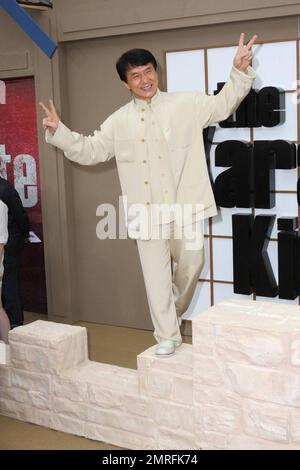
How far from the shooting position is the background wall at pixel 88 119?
15.4 ft

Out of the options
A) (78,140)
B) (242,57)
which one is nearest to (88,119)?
(78,140)

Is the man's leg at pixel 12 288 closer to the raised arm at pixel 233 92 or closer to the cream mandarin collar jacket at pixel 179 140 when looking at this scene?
the cream mandarin collar jacket at pixel 179 140

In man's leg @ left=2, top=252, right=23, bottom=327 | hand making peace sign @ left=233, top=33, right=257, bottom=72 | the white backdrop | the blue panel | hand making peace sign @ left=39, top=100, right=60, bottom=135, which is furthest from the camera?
man's leg @ left=2, top=252, right=23, bottom=327

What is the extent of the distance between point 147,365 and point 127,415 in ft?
0.95

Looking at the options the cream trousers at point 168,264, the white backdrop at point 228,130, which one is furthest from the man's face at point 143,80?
the white backdrop at point 228,130

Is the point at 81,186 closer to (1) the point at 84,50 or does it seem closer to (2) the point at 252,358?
(1) the point at 84,50

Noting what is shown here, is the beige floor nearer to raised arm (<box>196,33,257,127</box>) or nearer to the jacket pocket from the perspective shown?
the jacket pocket

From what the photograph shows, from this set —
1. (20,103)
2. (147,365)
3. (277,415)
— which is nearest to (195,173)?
(147,365)

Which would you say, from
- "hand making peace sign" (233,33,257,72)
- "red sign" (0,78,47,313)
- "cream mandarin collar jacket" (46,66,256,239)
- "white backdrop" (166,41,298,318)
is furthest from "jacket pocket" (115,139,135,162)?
"red sign" (0,78,47,313)

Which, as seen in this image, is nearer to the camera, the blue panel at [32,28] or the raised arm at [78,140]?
the raised arm at [78,140]

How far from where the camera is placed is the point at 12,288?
487cm

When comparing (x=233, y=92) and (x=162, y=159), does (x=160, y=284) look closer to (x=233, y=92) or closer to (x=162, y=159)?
(x=162, y=159)

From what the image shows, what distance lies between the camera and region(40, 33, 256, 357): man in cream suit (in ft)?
10.9

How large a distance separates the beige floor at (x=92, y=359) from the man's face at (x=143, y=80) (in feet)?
5.86
